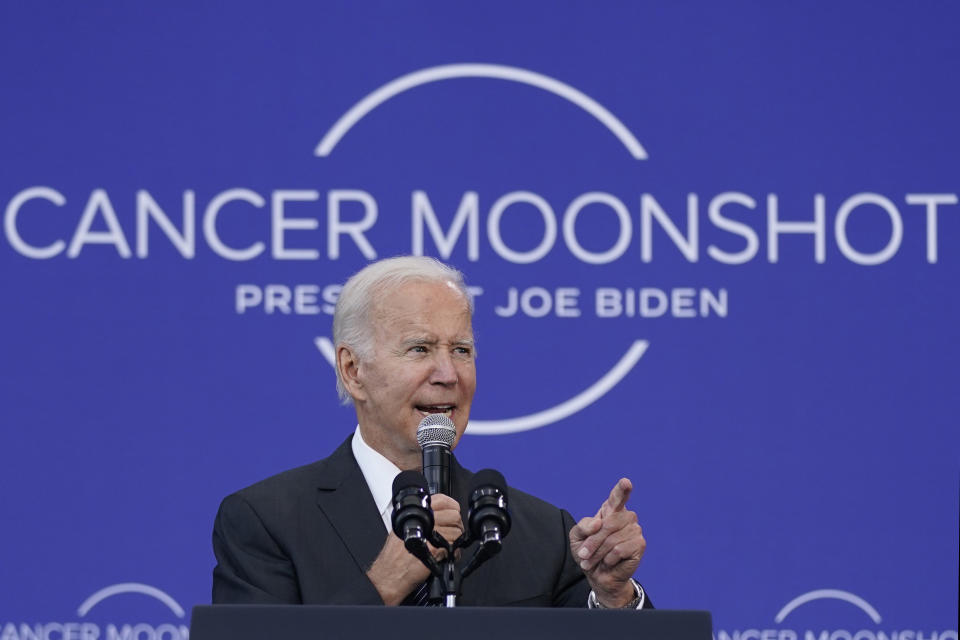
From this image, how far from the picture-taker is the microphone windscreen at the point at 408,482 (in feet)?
6.65

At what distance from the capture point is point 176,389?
3.68 m

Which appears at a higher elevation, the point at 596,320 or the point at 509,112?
the point at 509,112

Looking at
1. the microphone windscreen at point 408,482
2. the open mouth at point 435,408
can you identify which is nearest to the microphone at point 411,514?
the microphone windscreen at point 408,482

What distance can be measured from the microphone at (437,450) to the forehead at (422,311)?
0.34 metres

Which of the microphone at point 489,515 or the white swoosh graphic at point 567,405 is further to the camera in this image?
the white swoosh graphic at point 567,405

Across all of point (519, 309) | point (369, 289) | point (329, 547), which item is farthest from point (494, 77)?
point (329, 547)

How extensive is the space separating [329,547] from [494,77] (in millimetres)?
1674

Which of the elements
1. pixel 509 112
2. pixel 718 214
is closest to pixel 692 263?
pixel 718 214

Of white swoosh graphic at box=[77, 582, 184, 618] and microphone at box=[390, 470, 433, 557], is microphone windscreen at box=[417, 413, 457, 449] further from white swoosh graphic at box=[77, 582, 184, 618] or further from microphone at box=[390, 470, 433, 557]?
white swoosh graphic at box=[77, 582, 184, 618]

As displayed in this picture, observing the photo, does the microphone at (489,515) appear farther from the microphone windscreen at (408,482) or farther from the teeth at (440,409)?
the teeth at (440,409)

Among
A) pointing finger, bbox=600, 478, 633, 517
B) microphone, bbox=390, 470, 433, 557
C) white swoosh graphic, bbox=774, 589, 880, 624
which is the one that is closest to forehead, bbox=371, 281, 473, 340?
pointing finger, bbox=600, 478, 633, 517

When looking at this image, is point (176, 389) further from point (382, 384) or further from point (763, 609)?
point (763, 609)

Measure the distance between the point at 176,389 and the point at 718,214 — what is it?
1.57 meters

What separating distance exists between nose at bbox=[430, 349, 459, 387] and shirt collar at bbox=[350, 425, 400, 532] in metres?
0.21
